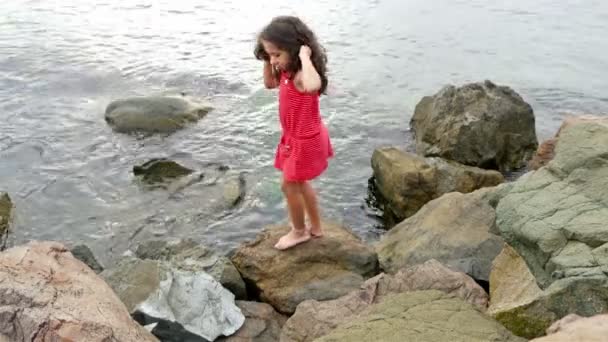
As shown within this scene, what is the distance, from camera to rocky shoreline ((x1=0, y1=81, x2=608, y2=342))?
3.70 metres

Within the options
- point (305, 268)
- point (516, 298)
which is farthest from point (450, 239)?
point (516, 298)

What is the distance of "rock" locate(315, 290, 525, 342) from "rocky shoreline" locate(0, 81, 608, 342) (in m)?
0.01

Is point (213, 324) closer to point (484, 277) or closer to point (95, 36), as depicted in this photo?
point (484, 277)

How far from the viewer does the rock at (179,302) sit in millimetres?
4805

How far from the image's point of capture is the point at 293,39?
5.20 m

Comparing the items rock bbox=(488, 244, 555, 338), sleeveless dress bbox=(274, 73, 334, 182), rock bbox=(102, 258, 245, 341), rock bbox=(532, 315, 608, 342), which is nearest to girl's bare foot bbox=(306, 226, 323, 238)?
sleeveless dress bbox=(274, 73, 334, 182)

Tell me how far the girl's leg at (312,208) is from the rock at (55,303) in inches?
74.1

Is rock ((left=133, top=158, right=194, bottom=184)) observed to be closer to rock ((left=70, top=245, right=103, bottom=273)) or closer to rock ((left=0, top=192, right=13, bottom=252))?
rock ((left=0, top=192, right=13, bottom=252))

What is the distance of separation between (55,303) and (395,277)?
7.08 feet

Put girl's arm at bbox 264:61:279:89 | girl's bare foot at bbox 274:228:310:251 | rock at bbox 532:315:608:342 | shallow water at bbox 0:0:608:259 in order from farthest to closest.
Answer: shallow water at bbox 0:0:608:259 → girl's bare foot at bbox 274:228:310:251 → girl's arm at bbox 264:61:279:89 → rock at bbox 532:315:608:342

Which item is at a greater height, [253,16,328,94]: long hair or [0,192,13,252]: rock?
[253,16,328,94]: long hair

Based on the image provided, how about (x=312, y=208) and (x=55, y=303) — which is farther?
(x=312, y=208)

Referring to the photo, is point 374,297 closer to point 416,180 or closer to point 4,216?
point 416,180

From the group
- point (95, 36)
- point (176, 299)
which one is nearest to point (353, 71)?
point (95, 36)
